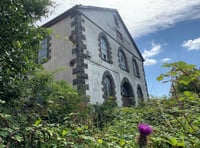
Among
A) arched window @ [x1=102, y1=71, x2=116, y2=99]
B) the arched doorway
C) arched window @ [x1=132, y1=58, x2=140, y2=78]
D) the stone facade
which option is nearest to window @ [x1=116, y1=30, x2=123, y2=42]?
the stone facade

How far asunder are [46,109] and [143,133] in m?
Result: 3.46

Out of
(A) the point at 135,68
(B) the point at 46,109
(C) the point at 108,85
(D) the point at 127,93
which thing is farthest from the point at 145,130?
(A) the point at 135,68

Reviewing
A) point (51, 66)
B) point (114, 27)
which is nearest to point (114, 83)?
point (51, 66)

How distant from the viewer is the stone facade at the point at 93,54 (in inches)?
406

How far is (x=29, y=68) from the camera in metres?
4.51

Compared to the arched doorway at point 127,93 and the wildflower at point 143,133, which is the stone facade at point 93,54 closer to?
the arched doorway at point 127,93

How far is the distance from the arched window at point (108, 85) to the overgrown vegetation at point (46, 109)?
18.3 feet

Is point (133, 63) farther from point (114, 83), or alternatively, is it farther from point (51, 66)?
point (51, 66)

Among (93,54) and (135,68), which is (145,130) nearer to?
(93,54)

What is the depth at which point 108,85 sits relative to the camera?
12.6 meters

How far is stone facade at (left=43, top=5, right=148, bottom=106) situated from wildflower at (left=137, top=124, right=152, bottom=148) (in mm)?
6528

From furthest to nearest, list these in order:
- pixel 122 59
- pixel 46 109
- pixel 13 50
Answer: pixel 122 59 < pixel 46 109 < pixel 13 50

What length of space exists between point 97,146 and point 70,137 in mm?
425

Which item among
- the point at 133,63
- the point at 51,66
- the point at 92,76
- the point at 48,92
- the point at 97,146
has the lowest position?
the point at 97,146
